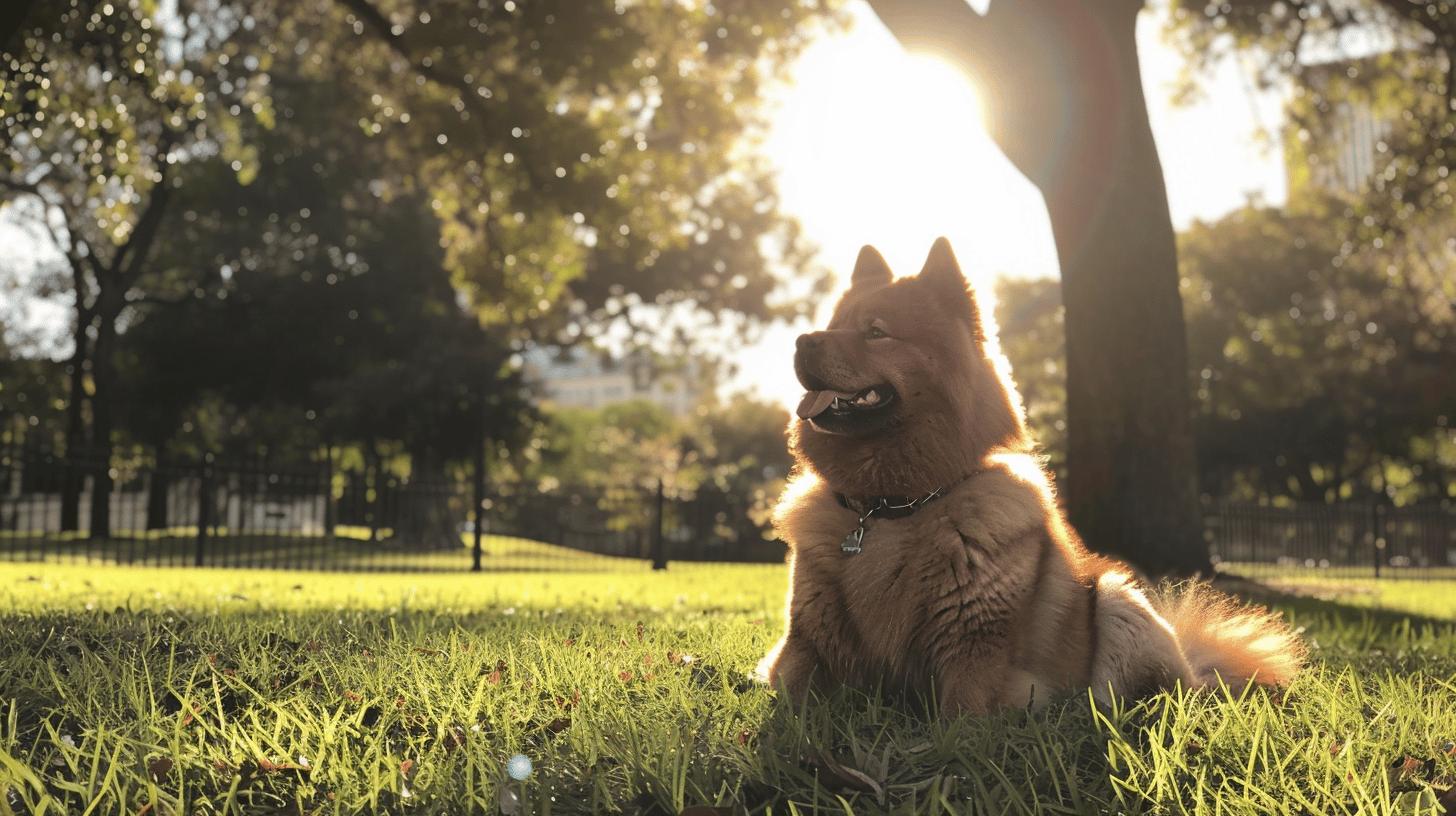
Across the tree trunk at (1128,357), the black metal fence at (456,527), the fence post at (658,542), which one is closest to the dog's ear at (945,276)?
the tree trunk at (1128,357)

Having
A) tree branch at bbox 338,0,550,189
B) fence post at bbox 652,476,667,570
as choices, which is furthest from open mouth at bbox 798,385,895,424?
fence post at bbox 652,476,667,570

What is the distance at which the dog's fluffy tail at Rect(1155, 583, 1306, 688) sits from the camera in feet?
13.2

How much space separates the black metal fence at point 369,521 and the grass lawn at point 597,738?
452 inches

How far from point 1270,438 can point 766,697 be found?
150 ft

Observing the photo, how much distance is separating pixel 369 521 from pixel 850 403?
664 inches

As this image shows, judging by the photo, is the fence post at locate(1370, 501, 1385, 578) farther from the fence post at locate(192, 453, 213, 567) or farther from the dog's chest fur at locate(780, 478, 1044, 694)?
the dog's chest fur at locate(780, 478, 1044, 694)

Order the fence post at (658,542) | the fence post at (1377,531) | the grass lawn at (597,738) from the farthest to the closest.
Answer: the fence post at (1377,531)
the fence post at (658,542)
the grass lawn at (597,738)

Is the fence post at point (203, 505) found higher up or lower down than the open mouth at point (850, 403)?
lower down

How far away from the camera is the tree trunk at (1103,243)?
837cm

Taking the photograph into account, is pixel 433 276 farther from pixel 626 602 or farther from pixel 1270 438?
pixel 1270 438

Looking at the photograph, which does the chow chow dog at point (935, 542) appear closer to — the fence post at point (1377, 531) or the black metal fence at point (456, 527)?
the black metal fence at point (456, 527)

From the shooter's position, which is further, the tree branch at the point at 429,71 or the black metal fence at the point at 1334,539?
the black metal fence at the point at 1334,539

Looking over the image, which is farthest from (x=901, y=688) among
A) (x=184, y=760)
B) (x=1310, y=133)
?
(x=1310, y=133)

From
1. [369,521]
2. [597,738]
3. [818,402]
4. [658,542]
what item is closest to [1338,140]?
[658,542]
